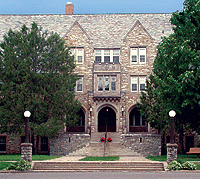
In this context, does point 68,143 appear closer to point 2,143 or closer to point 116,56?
point 2,143

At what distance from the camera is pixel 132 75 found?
131 ft

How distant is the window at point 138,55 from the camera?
131 feet

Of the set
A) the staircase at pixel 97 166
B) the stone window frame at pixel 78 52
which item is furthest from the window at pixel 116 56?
the staircase at pixel 97 166

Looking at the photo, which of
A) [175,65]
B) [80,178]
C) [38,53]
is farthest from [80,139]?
[80,178]

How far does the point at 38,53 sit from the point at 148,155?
14.0m

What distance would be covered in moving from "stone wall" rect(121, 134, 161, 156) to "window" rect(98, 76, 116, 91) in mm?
6804

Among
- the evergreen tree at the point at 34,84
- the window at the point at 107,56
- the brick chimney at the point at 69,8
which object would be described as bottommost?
the evergreen tree at the point at 34,84

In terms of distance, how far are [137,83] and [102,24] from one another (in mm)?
8458

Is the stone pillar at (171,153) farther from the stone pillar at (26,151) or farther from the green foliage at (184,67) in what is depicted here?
the stone pillar at (26,151)

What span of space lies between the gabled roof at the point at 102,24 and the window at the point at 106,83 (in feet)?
13.7

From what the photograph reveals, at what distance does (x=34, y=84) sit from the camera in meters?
33.7

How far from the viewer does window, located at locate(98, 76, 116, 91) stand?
38312 mm

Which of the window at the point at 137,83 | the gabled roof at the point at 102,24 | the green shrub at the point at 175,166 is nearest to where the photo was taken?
the green shrub at the point at 175,166

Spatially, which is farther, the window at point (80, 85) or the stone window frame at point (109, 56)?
the stone window frame at point (109, 56)
